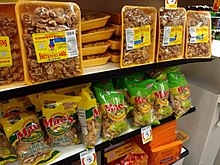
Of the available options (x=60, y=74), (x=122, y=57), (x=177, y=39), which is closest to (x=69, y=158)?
(x=60, y=74)

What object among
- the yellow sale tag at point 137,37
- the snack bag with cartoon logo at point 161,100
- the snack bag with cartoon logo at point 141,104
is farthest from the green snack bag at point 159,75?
the yellow sale tag at point 137,37

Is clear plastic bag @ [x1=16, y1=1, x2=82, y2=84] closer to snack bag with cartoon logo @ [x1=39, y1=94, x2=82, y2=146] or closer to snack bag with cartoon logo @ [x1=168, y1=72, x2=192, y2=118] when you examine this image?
snack bag with cartoon logo @ [x1=39, y1=94, x2=82, y2=146]

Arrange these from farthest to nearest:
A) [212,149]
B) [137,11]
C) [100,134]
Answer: [212,149] → [100,134] → [137,11]

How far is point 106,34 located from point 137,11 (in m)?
0.19

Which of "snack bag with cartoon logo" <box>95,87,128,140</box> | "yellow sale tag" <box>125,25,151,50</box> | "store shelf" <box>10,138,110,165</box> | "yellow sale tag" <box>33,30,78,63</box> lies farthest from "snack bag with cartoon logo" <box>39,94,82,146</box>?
"yellow sale tag" <box>125,25,151,50</box>

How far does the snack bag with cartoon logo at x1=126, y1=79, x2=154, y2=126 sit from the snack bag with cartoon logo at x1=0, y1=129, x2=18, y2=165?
0.71 meters

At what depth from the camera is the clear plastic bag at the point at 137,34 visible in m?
0.99

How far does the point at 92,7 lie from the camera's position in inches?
51.4

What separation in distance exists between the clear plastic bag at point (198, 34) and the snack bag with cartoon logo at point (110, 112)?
0.54m

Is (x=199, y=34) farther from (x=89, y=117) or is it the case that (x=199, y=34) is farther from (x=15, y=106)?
(x=15, y=106)

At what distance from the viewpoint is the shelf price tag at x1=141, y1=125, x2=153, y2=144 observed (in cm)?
130

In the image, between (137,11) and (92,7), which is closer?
(137,11)

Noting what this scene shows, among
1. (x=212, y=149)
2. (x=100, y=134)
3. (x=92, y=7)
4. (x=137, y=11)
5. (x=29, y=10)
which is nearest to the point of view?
(x=29, y=10)

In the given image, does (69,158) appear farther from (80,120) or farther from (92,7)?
(92,7)
